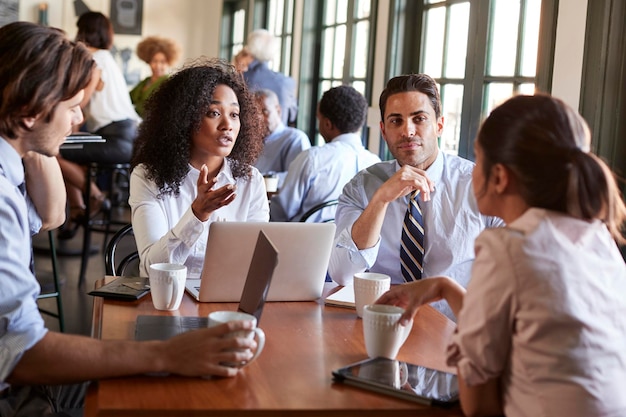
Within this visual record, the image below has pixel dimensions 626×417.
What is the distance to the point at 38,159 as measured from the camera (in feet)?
7.65

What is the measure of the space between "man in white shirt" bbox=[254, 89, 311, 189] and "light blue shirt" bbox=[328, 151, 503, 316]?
8.56ft

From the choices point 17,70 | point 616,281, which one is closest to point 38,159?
point 17,70

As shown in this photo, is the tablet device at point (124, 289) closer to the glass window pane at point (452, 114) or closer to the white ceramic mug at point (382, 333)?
the white ceramic mug at point (382, 333)

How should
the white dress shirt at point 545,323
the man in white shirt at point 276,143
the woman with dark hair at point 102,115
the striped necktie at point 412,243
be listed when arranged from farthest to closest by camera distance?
1. the woman with dark hair at point 102,115
2. the man in white shirt at point 276,143
3. the striped necktie at point 412,243
4. the white dress shirt at point 545,323

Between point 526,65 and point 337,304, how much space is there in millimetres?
2001

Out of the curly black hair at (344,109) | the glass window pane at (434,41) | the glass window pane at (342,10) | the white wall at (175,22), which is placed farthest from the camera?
the white wall at (175,22)

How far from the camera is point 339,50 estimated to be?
240 inches

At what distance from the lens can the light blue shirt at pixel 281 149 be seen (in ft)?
16.6

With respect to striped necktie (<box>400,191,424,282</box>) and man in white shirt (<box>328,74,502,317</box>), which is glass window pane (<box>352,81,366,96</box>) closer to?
man in white shirt (<box>328,74,502,317</box>)

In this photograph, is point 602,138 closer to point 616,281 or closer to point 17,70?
point 616,281

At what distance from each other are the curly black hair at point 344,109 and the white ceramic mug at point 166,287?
2.53 meters

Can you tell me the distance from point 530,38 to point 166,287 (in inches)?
90.9

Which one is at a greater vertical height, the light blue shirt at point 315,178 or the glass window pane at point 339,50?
the glass window pane at point 339,50

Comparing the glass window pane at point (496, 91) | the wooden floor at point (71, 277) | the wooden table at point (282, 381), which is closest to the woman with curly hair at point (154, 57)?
the wooden floor at point (71, 277)
